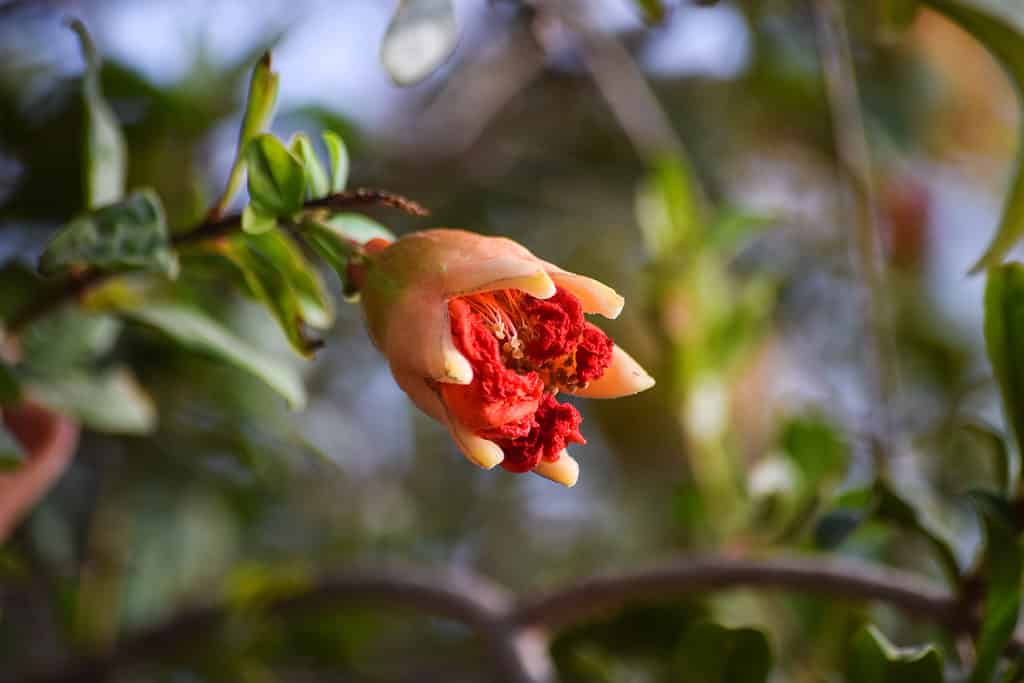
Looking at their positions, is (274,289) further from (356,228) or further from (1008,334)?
(1008,334)

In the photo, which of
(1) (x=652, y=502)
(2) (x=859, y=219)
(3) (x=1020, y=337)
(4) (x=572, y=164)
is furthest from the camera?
(4) (x=572, y=164)

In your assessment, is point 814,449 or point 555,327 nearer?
point 555,327

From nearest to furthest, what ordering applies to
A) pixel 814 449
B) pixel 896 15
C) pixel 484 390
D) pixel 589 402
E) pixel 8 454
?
pixel 484 390
pixel 8 454
pixel 896 15
pixel 814 449
pixel 589 402

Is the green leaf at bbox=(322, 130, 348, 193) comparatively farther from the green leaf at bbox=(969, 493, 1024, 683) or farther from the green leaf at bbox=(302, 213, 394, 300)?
the green leaf at bbox=(969, 493, 1024, 683)

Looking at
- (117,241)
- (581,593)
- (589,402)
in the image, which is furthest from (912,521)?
(589,402)

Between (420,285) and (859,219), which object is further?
(859,219)

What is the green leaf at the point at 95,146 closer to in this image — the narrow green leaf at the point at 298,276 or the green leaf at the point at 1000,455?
the narrow green leaf at the point at 298,276

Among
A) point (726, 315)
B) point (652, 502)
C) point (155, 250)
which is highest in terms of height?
point (155, 250)

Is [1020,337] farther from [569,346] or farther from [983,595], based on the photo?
[569,346]

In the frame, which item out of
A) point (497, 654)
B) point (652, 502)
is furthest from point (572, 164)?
point (497, 654)
